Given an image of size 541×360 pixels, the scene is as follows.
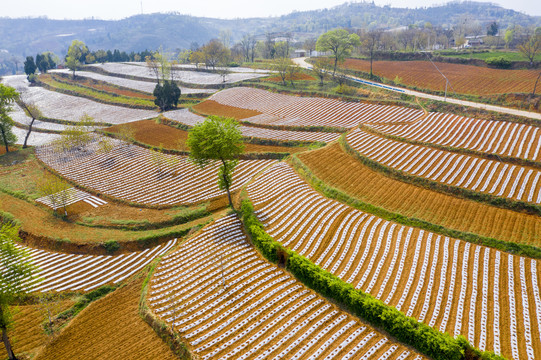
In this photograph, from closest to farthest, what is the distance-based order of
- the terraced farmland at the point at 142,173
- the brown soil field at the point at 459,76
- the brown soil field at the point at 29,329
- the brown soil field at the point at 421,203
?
the brown soil field at the point at 29,329 < the brown soil field at the point at 421,203 < the terraced farmland at the point at 142,173 < the brown soil field at the point at 459,76

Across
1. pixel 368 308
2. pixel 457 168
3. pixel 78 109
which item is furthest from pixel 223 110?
pixel 368 308

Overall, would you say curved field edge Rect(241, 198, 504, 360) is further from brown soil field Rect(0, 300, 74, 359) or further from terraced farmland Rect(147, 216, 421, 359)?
brown soil field Rect(0, 300, 74, 359)

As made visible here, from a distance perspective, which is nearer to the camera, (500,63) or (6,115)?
(6,115)

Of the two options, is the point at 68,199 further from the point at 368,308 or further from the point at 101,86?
the point at 101,86

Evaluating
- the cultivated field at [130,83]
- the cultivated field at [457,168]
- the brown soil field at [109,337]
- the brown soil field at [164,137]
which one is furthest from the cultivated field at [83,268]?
the cultivated field at [130,83]

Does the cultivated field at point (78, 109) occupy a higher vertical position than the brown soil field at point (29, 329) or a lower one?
higher

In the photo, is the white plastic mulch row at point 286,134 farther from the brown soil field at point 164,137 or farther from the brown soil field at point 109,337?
the brown soil field at point 109,337

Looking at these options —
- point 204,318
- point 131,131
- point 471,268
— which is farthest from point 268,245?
point 131,131
